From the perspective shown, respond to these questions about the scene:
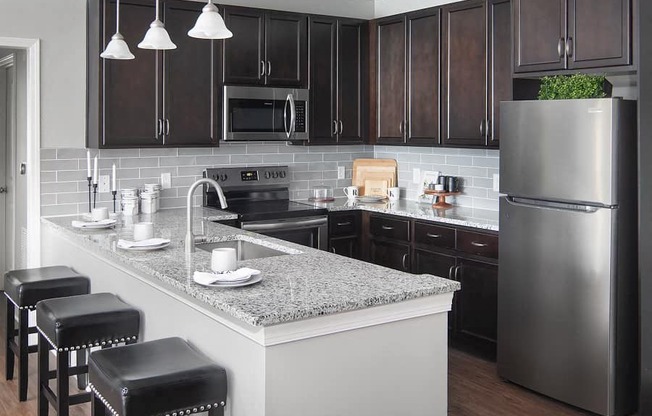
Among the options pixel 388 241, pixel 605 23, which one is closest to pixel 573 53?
pixel 605 23

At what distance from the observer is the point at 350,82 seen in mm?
5875

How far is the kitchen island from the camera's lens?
2352 millimetres

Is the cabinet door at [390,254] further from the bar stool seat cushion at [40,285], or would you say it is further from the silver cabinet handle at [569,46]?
the bar stool seat cushion at [40,285]

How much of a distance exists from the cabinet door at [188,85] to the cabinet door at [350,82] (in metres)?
1.11

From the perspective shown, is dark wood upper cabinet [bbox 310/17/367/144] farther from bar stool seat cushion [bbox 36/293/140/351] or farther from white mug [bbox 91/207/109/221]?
bar stool seat cushion [bbox 36/293/140/351]

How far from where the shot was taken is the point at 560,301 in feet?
12.6

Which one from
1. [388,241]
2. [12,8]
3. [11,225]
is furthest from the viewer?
[11,225]

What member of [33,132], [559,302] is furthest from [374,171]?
[33,132]

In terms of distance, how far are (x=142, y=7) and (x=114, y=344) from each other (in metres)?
2.50

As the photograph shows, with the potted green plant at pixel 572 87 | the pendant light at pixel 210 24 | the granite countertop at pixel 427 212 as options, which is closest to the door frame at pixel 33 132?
the granite countertop at pixel 427 212

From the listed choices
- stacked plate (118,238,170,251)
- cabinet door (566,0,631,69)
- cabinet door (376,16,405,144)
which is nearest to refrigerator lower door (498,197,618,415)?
cabinet door (566,0,631,69)

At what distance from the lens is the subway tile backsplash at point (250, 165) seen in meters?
4.91

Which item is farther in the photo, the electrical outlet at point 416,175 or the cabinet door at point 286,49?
the electrical outlet at point 416,175

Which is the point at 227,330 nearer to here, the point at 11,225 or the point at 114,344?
the point at 114,344
